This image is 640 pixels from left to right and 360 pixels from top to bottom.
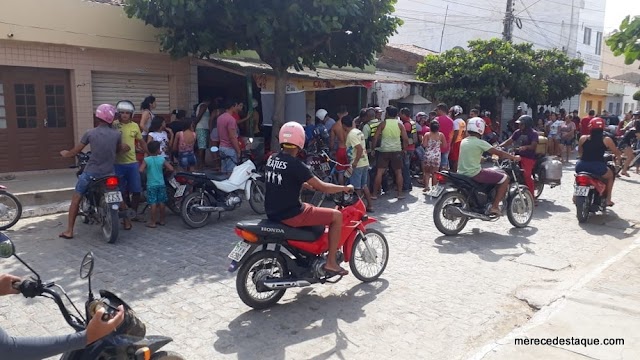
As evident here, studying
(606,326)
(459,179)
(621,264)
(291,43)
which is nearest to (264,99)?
(291,43)

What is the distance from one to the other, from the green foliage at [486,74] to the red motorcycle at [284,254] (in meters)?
14.4

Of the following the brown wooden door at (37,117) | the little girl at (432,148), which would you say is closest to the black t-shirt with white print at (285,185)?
the little girl at (432,148)

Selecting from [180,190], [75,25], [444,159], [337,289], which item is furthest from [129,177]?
[444,159]

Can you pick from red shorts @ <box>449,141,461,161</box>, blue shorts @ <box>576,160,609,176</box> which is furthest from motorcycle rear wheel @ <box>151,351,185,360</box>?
red shorts @ <box>449,141,461,161</box>

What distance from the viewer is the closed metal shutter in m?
11.1

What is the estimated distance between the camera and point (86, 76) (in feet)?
35.3

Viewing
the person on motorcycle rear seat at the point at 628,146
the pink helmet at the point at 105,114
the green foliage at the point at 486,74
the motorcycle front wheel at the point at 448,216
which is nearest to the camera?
the pink helmet at the point at 105,114

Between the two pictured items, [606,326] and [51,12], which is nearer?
[606,326]

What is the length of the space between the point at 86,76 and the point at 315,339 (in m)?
8.71

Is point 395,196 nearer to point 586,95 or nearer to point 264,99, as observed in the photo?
point 264,99

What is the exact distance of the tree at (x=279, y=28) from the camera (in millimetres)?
9406

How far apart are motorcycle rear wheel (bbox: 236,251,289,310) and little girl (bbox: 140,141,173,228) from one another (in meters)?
3.49

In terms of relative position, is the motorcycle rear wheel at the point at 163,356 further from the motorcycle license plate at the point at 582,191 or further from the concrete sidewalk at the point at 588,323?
the motorcycle license plate at the point at 582,191

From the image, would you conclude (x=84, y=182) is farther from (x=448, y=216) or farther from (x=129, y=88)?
(x=129, y=88)
